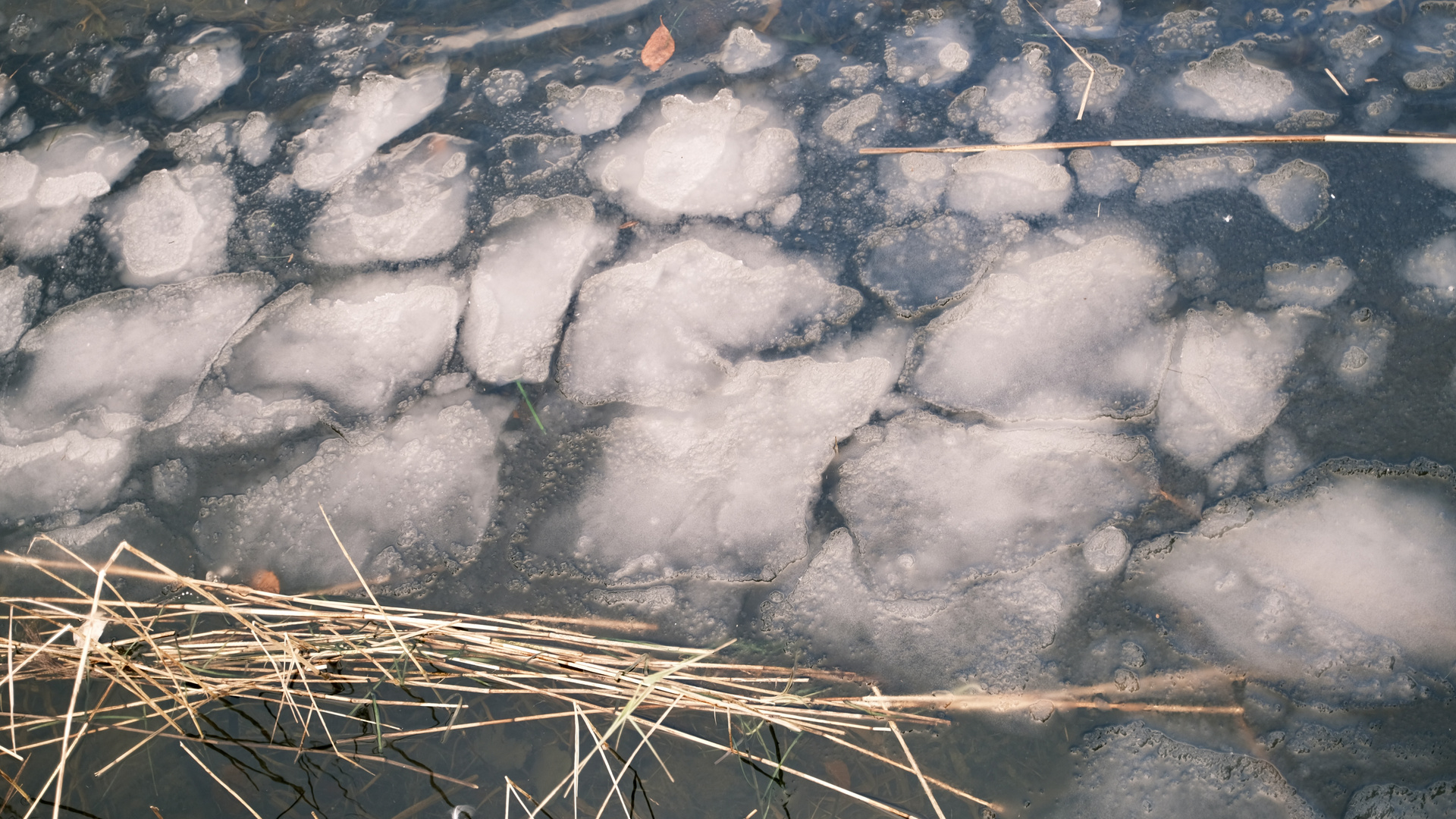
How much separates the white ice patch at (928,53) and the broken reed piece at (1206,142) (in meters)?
0.21

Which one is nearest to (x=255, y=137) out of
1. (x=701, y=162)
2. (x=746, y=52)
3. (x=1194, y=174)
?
(x=701, y=162)

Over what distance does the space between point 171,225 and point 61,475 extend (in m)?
0.63

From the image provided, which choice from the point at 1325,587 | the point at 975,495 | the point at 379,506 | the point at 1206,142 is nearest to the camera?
the point at 1325,587

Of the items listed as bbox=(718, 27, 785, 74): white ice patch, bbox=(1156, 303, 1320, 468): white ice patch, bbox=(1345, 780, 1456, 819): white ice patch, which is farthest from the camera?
bbox=(718, 27, 785, 74): white ice patch

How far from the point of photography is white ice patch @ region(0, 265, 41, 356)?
6.51 feet

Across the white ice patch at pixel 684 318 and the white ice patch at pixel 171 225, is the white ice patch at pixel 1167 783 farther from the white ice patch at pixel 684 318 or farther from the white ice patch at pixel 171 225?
the white ice patch at pixel 171 225

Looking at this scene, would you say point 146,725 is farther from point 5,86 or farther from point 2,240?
point 5,86

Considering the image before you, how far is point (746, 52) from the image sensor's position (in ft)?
7.00

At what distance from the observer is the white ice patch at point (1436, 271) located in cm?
169

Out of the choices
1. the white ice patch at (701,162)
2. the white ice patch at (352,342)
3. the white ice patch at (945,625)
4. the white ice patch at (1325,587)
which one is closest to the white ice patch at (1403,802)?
the white ice patch at (1325,587)

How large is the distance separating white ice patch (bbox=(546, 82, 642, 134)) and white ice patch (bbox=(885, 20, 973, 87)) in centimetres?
63

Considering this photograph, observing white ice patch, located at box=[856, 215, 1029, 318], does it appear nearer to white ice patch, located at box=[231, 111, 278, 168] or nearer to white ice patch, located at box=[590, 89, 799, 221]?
white ice patch, located at box=[590, 89, 799, 221]

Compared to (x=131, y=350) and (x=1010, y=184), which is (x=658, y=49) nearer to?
(x=1010, y=184)

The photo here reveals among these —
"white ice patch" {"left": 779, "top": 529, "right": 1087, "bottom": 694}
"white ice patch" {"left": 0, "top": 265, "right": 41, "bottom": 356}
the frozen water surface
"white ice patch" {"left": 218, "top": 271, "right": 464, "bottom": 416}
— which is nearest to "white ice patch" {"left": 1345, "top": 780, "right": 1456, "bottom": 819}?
the frozen water surface
